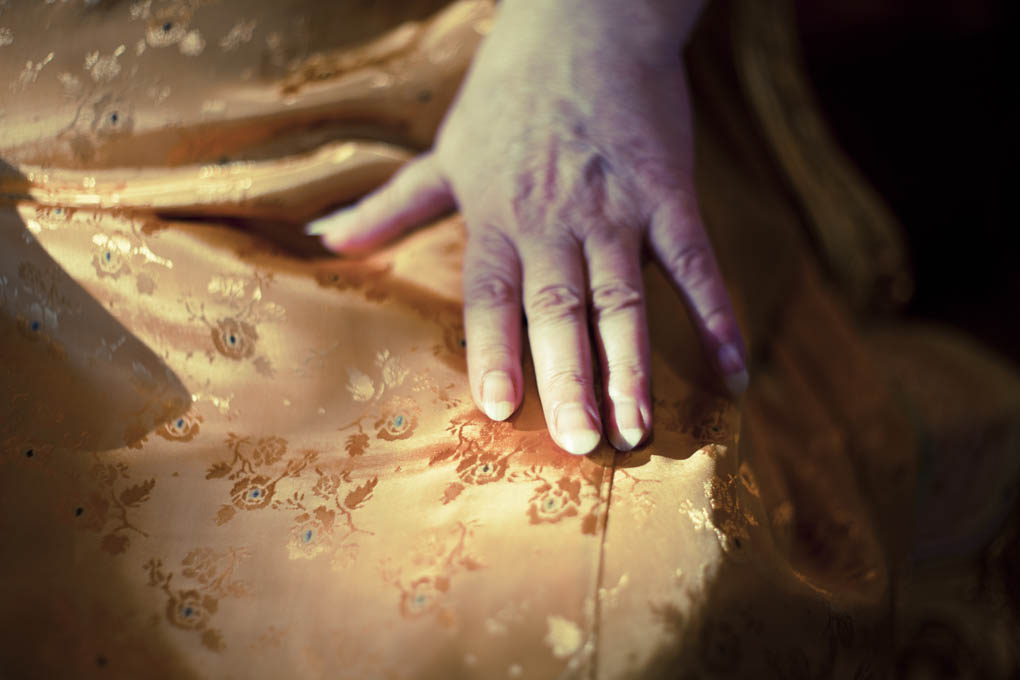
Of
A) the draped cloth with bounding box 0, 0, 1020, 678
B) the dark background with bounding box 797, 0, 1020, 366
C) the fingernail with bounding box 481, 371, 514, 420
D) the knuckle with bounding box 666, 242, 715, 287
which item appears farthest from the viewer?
the dark background with bounding box 797, 0, 1020, 366

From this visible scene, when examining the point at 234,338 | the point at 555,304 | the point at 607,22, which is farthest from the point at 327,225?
the point at 607,22

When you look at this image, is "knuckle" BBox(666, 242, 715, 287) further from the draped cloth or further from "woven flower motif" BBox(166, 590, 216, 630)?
"woven flower motif" BBox(166, 590, 216, 630)

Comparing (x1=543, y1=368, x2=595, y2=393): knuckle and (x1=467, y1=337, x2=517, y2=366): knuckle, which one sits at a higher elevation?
(x1=467, y1=337, x2=517, y2=366): knuckle

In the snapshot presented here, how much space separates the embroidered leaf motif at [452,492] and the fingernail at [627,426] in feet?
0.45

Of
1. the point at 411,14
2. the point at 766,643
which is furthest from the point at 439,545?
the point at 411,14

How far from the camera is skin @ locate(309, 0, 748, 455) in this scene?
533mm

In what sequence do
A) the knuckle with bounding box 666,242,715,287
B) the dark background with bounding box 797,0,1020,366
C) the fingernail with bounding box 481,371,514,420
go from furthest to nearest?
the dark background with bounding box 797,0,1020,366 → the knuckle with bounding box 666,242,715,287 → the fingernail with bounding box 481,371,514,420

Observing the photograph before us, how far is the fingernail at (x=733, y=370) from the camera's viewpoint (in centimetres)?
58

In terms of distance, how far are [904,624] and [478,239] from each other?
667 millimetres

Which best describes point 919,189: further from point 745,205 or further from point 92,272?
point 92,272

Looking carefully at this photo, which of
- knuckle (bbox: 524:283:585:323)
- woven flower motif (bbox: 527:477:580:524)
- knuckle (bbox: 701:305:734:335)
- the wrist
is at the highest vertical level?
the wrist

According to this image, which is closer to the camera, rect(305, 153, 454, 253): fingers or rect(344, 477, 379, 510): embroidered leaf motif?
rect(344, 477, 379, 510): embroidered leaf motif

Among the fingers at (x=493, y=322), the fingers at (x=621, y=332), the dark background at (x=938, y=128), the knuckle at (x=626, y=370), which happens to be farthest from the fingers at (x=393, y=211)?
the dark background at (x=938, y=128)

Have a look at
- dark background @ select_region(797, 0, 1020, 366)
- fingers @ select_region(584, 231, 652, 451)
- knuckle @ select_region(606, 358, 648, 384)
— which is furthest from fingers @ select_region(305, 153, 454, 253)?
dark background @ select_region(797, 0, 1020, 366)
